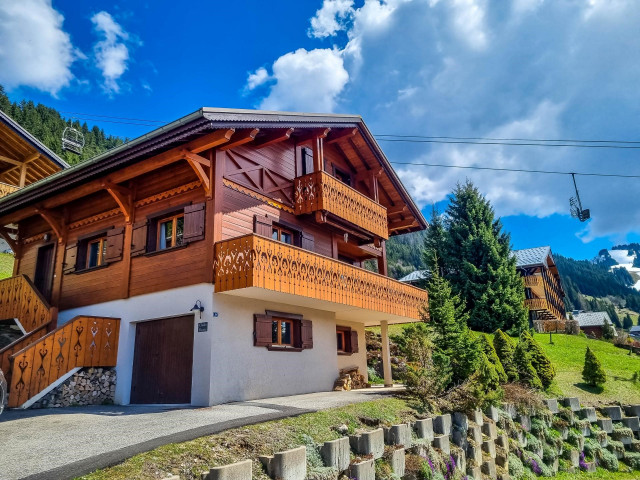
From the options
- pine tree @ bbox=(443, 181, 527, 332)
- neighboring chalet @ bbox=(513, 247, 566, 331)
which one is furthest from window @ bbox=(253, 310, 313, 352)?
neighboring chalet @ bbox=(513, 247, 566, 331)

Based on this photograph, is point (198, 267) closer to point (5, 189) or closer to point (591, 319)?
point (5, 189)

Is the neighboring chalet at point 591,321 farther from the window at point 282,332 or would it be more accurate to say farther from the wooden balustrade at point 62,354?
the wooden balustrade at point 62,354

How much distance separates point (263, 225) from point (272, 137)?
283 centimetres

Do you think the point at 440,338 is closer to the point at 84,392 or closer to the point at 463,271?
the point at 84,392

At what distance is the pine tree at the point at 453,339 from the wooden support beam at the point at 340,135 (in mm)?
7222

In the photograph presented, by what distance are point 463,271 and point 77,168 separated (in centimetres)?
2294

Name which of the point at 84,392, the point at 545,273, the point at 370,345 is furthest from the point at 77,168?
the point at 545,273

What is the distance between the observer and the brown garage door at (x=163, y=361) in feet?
38.7

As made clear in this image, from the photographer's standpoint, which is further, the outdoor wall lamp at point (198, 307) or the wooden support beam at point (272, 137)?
the wooden support beam at point (272, 137)

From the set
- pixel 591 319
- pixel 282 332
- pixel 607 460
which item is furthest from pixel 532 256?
pixel 282 332

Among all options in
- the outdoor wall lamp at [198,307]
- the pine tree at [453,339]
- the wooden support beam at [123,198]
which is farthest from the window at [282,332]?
the wooden support beam at [123,198]

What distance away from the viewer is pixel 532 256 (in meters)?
43.6

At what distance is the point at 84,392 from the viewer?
12.2 meters

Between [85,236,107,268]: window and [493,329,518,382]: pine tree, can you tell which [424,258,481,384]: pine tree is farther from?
[85,236,107,268]: window
